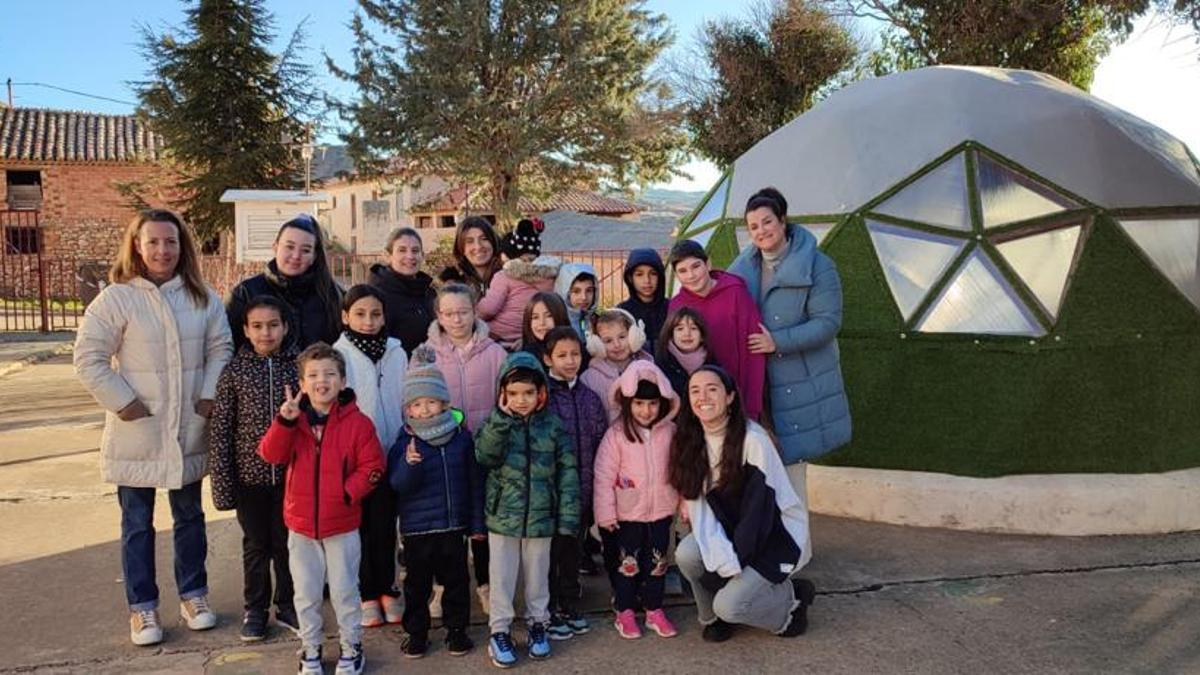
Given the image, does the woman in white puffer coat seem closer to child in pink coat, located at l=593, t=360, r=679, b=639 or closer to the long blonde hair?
the long blonde hair

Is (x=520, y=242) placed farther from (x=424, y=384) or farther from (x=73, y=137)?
(x=73, y=137)

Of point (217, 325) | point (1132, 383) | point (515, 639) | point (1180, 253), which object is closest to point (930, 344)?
point (1132, 383)

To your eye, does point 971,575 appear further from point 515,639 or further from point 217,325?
point 217,325

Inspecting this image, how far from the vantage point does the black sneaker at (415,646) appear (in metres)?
3.91

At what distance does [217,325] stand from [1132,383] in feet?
16.4

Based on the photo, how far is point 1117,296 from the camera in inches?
221

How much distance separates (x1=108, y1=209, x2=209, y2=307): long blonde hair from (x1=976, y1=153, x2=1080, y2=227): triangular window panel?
14.6ft

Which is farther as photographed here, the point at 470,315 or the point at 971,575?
the point at 971,575

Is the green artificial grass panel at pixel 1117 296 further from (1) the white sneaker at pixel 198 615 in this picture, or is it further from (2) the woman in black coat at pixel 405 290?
(1) the white sneaker at pixel 198 615

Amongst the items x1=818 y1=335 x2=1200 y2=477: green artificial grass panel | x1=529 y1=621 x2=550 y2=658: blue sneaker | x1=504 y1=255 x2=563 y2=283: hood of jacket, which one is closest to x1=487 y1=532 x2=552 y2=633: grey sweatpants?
x1=529 y1=621 x2=550 y2=658: blue sneaker

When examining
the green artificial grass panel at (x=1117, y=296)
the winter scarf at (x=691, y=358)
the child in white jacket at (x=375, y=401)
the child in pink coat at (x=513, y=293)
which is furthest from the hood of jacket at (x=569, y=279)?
the green artificial grass panel at (x=1117, y=296)

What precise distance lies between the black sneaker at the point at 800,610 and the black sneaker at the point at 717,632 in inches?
9.2

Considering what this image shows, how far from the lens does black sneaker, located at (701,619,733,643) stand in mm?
4023

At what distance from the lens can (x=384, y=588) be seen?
171 inches
